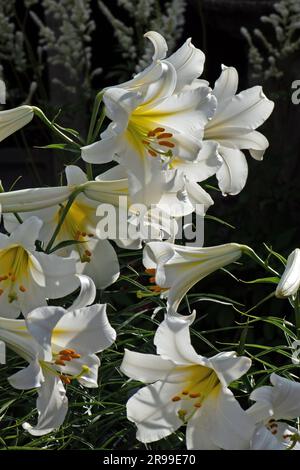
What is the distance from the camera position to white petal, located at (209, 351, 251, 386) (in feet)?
3.96

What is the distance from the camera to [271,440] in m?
1.23

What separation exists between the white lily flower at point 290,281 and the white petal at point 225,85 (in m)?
0.33

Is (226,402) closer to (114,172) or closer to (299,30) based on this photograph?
(114,172)

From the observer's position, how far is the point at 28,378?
120cm

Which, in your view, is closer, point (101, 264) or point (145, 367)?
point (145, 367)

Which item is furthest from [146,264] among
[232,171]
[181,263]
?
[232,171]

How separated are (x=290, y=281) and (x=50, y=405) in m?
0.36

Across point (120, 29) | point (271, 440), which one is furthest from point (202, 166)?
point (120, 29)

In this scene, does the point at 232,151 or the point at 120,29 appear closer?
the point at 232,151

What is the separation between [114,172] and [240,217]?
6.66 feet

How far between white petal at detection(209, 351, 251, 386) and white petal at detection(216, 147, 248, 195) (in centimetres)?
43

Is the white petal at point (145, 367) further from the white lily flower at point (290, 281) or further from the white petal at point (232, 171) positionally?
the white petal at point (232, 171)

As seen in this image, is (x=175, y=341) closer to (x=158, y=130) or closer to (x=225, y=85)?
(x=158, y=130)
